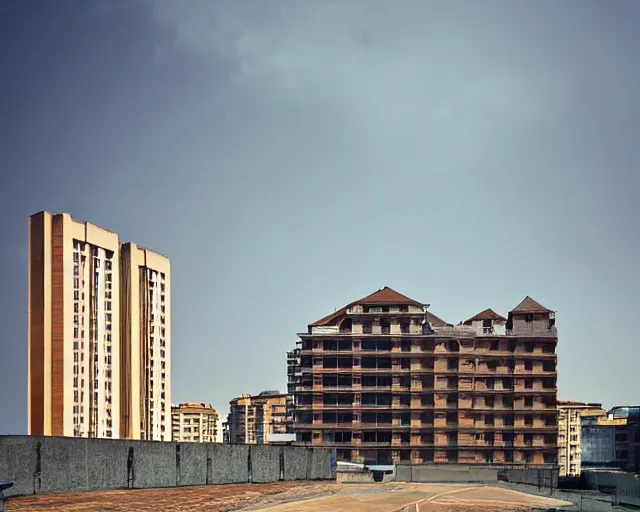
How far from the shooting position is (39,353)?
91125 millimetres

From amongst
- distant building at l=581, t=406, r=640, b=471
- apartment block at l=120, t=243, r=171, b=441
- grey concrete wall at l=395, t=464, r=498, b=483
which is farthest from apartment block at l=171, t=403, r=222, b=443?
grey concrete wall at l=395, t=464, r=498, b=483

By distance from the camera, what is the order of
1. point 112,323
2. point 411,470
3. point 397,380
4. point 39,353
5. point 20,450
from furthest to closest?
point 112,323 → point 397,380 → point 39,353 → point 411,470 → point 20,450

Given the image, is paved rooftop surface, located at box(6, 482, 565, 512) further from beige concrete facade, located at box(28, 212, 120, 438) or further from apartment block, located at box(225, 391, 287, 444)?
apartment block, located at box(225, 391, 287, 444)

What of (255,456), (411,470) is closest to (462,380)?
(411,470)

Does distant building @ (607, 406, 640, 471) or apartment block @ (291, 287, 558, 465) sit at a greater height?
apartment block @ (291, 287, 558, 465)

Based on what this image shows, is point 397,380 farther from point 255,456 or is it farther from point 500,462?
point 255,456

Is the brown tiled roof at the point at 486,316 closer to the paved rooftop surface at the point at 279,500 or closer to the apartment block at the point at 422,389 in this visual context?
the apartment block at the point at 422,389

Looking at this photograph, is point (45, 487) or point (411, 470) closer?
point (45, 487)

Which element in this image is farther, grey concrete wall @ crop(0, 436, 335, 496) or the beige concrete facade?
the beige concrete facade

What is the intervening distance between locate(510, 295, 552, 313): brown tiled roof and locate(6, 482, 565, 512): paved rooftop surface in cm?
6526

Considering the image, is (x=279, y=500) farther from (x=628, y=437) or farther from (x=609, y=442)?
(x=609, y=442)

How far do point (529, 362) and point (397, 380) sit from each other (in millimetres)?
13926

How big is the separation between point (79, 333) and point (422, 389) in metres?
35.2

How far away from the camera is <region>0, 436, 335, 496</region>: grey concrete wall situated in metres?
24.9
